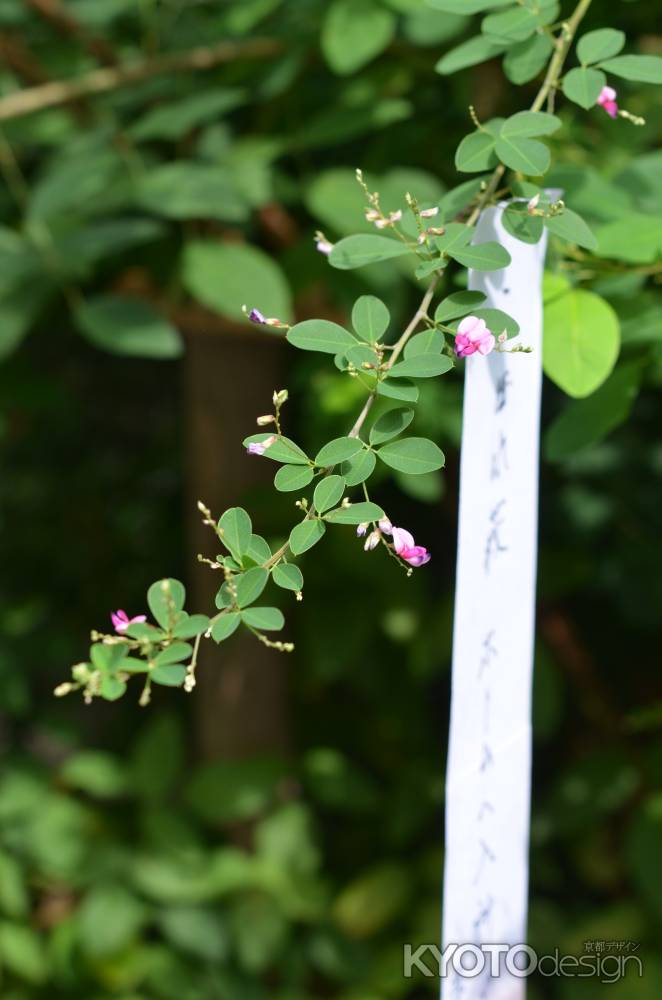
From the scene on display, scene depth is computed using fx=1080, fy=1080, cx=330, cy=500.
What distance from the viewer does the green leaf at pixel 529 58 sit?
58 cm

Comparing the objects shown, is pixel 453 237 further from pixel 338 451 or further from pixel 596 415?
pixel 596 415

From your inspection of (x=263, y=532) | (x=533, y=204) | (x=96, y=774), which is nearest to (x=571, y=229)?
(x=533, y=204)

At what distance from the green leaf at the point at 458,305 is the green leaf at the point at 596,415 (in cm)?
20

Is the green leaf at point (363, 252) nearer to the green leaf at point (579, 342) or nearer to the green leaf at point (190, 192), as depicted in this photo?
the green leaf at point (579, 342)

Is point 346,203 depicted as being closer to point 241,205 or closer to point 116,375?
point 241,205

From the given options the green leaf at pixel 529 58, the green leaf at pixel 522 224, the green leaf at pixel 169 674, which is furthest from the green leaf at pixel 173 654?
the green leaf at pixel 529 58

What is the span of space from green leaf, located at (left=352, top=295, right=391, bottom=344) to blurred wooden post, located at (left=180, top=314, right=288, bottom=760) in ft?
3.18

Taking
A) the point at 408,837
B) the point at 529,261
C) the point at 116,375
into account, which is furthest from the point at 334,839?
the point at 529,261

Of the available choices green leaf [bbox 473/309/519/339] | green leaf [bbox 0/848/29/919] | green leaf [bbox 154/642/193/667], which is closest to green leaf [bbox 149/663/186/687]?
green leaf [bbox 154/642/193/667]

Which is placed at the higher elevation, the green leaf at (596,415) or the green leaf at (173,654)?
the green leaf at (596,415)

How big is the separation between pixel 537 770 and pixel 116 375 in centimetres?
108

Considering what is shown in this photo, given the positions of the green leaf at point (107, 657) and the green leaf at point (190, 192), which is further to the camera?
the green leaf at point (190, 192)

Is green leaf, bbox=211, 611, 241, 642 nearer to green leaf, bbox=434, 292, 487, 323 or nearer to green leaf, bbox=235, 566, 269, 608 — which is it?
green leaf, bbox=235, 566, 269, 608

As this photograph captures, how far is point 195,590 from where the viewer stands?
1632 millimetres
